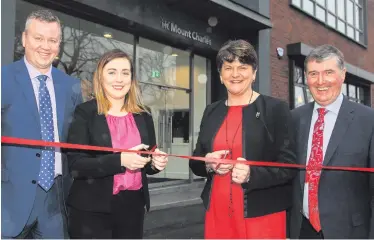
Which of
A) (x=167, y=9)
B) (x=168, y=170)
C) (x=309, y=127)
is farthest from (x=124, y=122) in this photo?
(x=168, y=170)

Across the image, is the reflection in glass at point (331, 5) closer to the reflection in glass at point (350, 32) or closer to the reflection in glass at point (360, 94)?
the reflection in glass at point (350, 32)

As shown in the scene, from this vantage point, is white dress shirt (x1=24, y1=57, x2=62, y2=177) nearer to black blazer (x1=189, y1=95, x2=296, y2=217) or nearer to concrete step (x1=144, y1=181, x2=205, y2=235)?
black blazer (x1=189, y1=95, x2=296, y2=217)

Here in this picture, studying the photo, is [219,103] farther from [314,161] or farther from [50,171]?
[50,171]

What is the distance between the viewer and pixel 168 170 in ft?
32.1

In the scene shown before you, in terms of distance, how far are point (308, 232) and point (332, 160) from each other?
1.66 ft

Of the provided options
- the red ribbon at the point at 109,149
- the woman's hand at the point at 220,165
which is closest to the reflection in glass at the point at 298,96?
the red ribbon at the point at 109,149

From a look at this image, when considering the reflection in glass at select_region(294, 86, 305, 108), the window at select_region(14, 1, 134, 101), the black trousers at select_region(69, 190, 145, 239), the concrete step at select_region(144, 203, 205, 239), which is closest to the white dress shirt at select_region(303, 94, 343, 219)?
the black trousers at select_region(69, 190, 145, 239)

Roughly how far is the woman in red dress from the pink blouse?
1.53 ft

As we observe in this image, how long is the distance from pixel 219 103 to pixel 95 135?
892 millimetres

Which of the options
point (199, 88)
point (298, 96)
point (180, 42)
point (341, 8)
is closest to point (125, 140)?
point (180, 42)

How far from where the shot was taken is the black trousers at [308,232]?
2513 millimetres

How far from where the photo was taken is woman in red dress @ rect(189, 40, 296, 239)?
7.79 feet

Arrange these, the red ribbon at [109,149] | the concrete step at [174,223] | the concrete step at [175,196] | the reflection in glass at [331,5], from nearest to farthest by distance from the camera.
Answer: the red ribbon at [109,149] → the concrete step at [174,223] → the concrete step at [175,196] → the reflection in glass at [331,5]

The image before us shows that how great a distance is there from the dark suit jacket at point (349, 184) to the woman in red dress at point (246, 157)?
25cm
